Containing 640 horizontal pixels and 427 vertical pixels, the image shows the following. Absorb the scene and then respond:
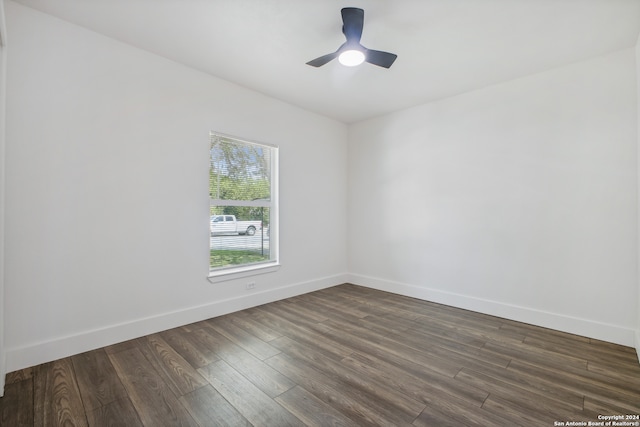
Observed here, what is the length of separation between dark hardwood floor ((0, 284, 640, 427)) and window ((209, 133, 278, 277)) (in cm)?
85

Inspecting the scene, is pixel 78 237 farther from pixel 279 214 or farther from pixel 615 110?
pixel 615 110

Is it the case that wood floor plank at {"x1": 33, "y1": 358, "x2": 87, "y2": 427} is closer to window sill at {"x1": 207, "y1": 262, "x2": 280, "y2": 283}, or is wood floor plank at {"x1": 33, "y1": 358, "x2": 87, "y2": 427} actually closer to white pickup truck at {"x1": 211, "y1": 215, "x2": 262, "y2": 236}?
window sill at {"x1": 207, "y1": 262, "x2": 280, "y2": 283}

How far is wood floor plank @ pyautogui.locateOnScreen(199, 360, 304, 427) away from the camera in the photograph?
5.37ft

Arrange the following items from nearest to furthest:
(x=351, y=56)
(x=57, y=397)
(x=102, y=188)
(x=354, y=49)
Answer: (x=57, y=397) < (x=354, y=49) < (x=351, y=56) < (x=102, y=188)

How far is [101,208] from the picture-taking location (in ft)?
8.27

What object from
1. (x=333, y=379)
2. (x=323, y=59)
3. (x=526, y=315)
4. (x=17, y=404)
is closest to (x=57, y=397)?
(x=17, y=404)

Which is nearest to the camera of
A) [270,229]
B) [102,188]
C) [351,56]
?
[351,56]

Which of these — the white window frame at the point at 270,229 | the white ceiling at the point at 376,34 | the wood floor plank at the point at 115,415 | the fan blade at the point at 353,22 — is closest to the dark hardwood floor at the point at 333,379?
the wood floor plank at the point at 115,415

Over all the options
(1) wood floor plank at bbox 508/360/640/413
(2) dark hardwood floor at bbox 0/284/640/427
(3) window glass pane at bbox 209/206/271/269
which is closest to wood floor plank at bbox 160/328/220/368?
(2) dark hardwood floor at bbox 0/284/640/427

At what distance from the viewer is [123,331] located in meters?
2.61

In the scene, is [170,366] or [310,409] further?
[170,366]

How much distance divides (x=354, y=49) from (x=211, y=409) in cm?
273

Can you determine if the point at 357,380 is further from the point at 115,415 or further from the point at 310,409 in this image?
the point at 115,415

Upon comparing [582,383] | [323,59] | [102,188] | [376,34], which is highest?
[376,34]
